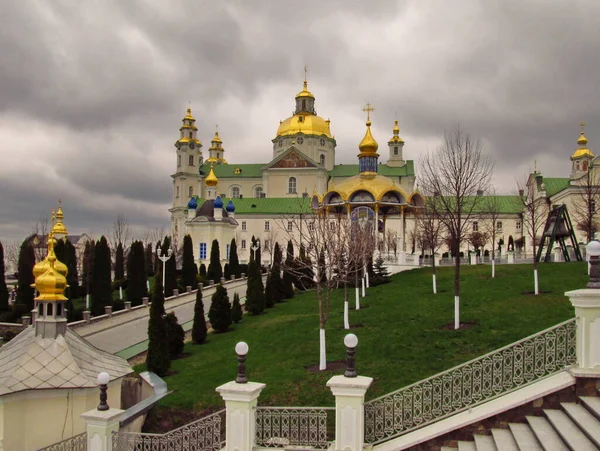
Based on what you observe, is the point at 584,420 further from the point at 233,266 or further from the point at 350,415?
the point at 233,266

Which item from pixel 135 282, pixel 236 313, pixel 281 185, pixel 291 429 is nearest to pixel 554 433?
pixel 291 429

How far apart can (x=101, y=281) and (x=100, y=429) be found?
19.5 metres

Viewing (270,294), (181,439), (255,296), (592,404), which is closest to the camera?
(592,404)

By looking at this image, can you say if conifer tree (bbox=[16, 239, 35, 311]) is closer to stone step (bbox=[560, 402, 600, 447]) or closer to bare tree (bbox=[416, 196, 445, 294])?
bare tree (bbox=[416, 196, 445, 294])

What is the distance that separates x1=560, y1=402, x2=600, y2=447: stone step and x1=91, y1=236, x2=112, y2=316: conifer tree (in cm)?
2313

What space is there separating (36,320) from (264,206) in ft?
188

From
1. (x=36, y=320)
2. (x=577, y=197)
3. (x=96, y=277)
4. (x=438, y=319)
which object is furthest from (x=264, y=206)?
(x=36, y=320)

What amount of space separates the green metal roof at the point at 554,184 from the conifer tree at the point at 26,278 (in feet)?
162

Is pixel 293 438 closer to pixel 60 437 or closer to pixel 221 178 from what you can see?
pixel 60 437

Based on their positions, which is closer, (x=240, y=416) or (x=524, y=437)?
(x=524, y=437)

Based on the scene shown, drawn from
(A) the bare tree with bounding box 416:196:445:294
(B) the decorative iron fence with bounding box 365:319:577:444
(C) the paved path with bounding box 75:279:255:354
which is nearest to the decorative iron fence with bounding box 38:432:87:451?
(B) the decorative iron fence with bounding box 365:319:577:444

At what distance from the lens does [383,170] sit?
77.5 meters

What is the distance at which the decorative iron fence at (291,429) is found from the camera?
826 centimetres

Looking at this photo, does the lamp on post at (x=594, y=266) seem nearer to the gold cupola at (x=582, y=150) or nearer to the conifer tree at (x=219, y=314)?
the conifer tree at (x=219, y=314)
